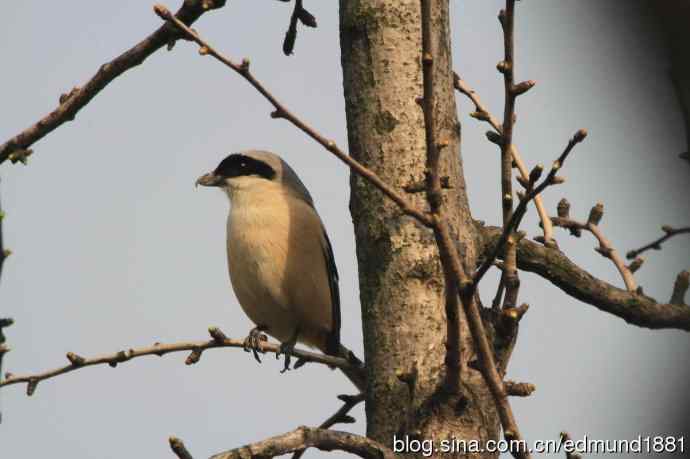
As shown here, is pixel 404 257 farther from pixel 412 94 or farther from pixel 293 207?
pixel 293 207

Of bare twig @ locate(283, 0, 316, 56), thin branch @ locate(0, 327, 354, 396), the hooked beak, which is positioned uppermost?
bare twig @ locate(283, 0, 316, 56)

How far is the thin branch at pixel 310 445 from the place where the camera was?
89.2 inches

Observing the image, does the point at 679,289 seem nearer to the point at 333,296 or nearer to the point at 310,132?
the point at 310,132

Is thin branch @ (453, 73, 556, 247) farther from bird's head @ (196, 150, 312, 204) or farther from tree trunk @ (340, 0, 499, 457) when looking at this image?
bird's head @ (196, 150, 312, 204)

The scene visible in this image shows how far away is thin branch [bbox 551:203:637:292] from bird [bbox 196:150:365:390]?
1861mm

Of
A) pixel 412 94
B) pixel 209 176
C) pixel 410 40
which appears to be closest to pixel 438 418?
pixel 412 94

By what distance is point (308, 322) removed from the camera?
5.74 metres

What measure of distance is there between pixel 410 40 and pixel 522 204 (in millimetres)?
1445

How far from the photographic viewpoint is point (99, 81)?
3020mm

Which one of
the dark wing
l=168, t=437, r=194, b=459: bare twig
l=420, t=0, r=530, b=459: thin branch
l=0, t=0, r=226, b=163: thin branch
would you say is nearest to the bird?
the dark wing

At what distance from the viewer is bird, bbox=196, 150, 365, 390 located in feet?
17.8

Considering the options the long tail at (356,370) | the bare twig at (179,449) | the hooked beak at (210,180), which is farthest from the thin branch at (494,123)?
the hooked beak at (210,180)

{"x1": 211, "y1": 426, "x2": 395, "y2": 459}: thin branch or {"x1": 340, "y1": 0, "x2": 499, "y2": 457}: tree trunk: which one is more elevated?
{"x1": 340, "y1": 0, "x2": 499, "y2": 457}: tree trunk

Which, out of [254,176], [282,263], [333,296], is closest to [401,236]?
[282,263]
